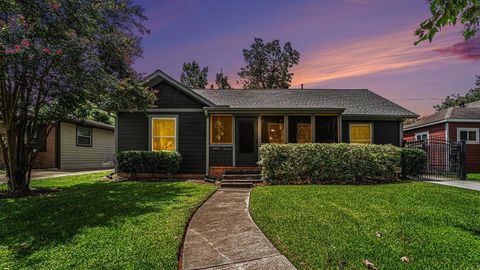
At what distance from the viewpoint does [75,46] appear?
6316 mm

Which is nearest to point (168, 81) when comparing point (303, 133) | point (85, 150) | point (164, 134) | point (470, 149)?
point (164, 134)

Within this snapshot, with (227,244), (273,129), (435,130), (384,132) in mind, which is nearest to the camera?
(227,244)

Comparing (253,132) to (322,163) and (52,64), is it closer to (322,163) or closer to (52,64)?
(322,163)

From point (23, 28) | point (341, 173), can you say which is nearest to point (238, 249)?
point (23, 28)

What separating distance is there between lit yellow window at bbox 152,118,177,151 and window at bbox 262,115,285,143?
4211 mm

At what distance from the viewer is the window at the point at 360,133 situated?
12914 mm

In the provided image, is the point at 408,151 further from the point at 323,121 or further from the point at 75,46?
the point at 75,46

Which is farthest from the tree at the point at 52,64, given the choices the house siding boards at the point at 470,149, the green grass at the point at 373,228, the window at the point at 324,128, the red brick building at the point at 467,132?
the house siding boards at the point at 470,149

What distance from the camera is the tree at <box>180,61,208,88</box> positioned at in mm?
37781

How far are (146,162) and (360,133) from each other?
10.1 metres

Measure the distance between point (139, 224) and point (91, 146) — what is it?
16.8 m

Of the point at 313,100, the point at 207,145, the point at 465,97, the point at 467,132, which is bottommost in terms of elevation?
the point at 207,145

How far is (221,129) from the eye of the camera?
477 inches

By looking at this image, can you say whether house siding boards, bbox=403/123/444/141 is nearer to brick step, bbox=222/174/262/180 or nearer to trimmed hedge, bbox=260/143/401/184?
trimmed hedge, bbox=260/143/401/184
